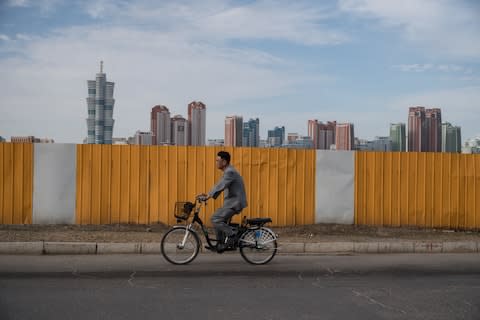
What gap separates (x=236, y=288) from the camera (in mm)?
6766

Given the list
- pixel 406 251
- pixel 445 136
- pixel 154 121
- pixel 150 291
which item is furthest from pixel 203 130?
Answer: pixel 150 291

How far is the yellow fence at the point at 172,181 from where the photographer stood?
483 inches

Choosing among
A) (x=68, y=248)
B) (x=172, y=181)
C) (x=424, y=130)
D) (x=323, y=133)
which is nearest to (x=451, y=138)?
(x=424, y=130)

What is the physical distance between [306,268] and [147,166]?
548 centimetres

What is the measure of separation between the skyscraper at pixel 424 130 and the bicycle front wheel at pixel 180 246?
29.5 meters

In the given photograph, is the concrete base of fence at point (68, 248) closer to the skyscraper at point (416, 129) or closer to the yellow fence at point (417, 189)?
the yellow fence at point (417, 189)

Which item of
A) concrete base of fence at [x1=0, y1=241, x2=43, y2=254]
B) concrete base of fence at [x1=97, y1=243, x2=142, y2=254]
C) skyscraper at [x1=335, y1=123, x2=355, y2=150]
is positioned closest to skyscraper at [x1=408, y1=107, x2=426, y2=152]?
skyscraper at [x1=335, y1=123, x2=355, y2=150]

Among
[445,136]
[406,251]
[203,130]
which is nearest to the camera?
[406,251]

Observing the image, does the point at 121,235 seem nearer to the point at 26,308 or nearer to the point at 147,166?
the point at 147,166

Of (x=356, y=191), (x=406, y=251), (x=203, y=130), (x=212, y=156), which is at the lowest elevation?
(x=406, y=251)

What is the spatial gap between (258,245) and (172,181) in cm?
431

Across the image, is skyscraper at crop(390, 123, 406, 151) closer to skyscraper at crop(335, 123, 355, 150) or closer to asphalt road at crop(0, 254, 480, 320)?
skyscraper at crop(335, 123, 355, 150)

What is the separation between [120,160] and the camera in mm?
12352

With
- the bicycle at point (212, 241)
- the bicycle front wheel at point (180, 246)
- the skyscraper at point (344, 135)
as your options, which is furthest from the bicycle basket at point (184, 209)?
the skyscraper at point (344, 135)
